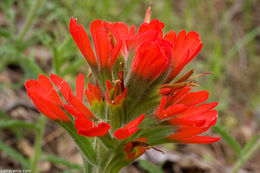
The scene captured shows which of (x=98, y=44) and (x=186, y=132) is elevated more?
(x=98, y=44)

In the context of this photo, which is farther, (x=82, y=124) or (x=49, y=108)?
(x=49, y=108)

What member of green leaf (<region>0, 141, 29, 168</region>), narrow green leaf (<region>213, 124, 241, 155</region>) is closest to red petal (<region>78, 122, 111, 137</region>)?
narrow green leaf (<region>213, 124, 241, 155</region>)

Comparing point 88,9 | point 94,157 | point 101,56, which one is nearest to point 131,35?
point 101,56

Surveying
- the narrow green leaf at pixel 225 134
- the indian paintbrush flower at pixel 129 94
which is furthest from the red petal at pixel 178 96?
the narrow green leaf at pixel 225 134

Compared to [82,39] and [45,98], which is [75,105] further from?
[82,39]

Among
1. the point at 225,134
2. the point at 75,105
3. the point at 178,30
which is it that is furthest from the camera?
the point at 178,30

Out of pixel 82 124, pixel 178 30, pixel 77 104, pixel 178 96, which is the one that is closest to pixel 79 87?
pixel 77 104

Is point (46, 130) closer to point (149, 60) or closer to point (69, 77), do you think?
point (69, 77)

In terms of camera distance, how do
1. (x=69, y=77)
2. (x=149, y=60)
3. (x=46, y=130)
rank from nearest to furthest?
(x=149, y=60), (x=46, y=130), (x=69, y=77)
